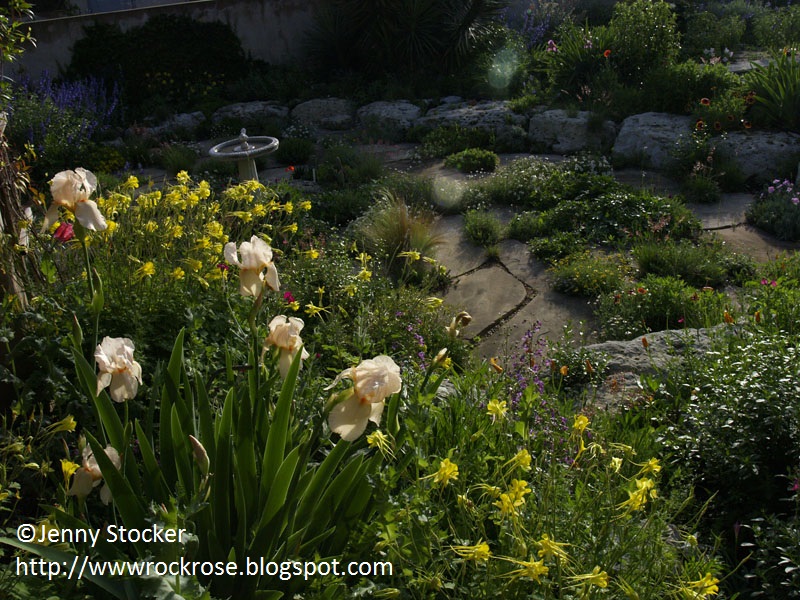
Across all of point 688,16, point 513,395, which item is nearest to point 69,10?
point 688,16

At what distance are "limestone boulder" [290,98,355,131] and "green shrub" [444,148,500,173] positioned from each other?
9.09ft

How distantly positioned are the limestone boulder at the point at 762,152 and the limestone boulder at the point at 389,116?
3869mm

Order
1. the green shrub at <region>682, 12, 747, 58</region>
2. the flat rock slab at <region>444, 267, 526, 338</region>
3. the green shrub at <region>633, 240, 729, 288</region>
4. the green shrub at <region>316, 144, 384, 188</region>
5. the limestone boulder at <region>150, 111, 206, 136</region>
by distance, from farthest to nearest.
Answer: the green shrub at <region>682, 12, 747, 58</region> < the limestone boulder at <region>150, 111, 206, 136</region> < the green shrub at <region>316, 144, 384, 188</region> < the green shrub at <region>633, 240, 729, 288</region> < the flat rock slab at <region>444, 267, 526, 338</region>

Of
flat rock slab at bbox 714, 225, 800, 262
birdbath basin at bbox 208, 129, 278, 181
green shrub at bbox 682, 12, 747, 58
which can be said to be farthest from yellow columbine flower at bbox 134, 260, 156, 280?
green shrub at bbox 682, 12, 747, 58

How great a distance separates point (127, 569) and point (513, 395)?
1.98 metres

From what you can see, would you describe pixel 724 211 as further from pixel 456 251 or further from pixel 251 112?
pixel 251 112

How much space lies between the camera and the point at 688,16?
10.6 metres

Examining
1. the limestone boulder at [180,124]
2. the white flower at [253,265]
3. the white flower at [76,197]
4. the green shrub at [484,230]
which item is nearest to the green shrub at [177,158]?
the limestone boulder at [180,124]

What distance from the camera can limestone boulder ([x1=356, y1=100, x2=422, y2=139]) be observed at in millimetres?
9086

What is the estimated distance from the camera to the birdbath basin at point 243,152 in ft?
19.4

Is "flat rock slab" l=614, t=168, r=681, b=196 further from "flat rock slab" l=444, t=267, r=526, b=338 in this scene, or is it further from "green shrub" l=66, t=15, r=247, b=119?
"green shrub" l=66, t=15, r=247, b=119

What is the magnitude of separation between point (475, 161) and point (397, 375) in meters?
6.27

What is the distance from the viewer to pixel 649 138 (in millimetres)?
7277

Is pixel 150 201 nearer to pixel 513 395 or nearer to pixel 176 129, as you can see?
pixel 513 395
